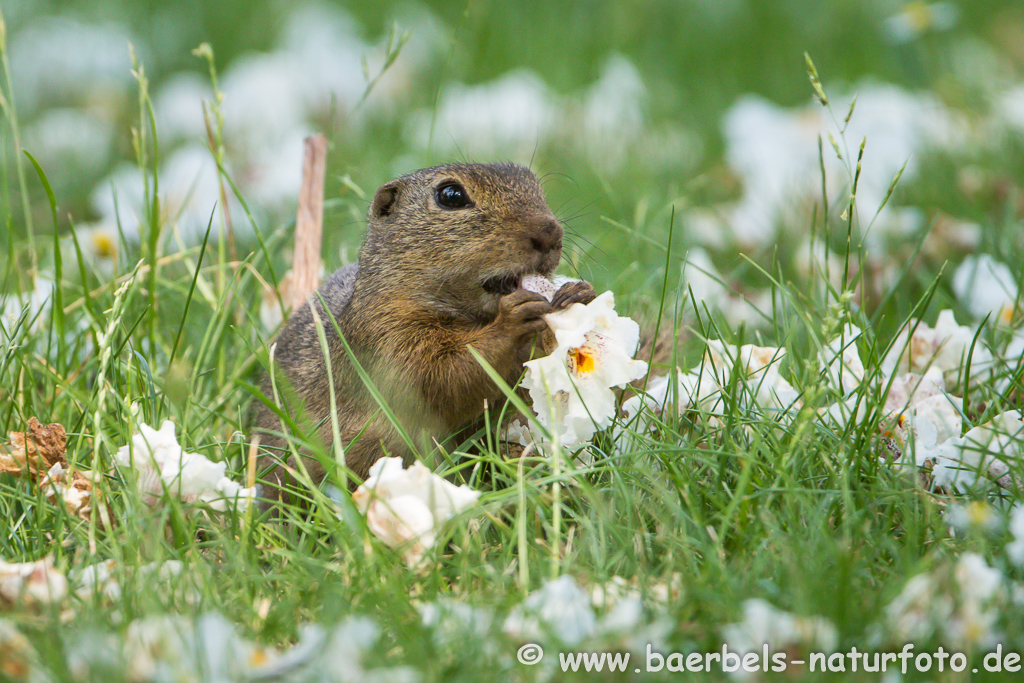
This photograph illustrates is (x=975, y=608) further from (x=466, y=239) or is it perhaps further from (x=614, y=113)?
(x=614, y=113)

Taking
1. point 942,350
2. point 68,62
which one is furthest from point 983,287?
point 68,62

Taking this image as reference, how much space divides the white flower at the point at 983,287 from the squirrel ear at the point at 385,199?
195cm

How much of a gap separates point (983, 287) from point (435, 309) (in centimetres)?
196

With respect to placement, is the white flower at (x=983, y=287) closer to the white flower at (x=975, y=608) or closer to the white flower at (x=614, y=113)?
the white flower at (x=975, y=608)

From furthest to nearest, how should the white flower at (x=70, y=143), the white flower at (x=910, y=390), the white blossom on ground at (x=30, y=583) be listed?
1. the white flower at (x=70, y=143)
2. the white flower at (x=910, y=390)
3. the white blossom on ground at (x=30, y=583)

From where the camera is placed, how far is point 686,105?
21.2ft

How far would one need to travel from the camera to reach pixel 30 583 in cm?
190

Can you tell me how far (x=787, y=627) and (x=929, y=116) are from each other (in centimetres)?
475

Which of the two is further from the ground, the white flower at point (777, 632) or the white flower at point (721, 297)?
the white flower at point (721, 297)

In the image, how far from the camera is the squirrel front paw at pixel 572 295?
7.79 ft

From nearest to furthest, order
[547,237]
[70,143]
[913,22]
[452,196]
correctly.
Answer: [547,237], [452,196], [913,22], [70,143]

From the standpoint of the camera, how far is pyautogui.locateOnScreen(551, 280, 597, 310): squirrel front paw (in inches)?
93.4

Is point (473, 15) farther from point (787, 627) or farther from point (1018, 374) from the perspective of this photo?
point (787, 627)

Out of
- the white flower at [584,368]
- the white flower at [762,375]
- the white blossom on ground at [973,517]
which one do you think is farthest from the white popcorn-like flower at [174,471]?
the white blossom on ground at [973,517]
